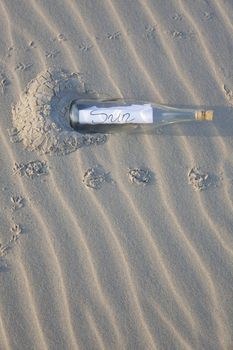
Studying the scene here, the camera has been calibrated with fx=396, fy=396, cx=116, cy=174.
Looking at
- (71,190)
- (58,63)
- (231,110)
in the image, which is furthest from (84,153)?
(231,110)

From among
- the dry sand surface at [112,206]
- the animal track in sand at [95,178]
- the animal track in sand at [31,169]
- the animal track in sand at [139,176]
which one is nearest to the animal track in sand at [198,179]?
the dry sand surface at [112,206]

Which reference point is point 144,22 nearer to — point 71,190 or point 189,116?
point 189,116

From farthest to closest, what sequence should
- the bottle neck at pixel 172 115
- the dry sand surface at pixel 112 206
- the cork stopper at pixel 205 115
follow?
the bottle neck at pixel 172 115 → the dry sand surface at pixel 112 206 → the cork stopper at pixel 205 115

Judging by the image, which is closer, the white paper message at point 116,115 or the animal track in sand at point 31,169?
the white paper message at point 116,115

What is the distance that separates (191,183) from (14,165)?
1198 millimetres

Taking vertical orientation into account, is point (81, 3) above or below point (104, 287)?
above

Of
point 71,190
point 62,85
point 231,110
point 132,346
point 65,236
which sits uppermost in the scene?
point 62,85

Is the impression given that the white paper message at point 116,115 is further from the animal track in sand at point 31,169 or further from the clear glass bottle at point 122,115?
the animal track in sand at point 31,169

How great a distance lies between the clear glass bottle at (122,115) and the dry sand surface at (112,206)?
61 millimetres

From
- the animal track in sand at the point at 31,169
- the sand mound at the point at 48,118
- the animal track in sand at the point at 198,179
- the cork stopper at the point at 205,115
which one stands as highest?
the sand mound at the point at 48,118

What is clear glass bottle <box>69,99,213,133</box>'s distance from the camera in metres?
2.47

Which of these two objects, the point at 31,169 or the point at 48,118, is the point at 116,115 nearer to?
the point at 48,118

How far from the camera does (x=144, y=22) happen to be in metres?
2.90

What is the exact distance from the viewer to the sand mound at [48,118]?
2.62 m
